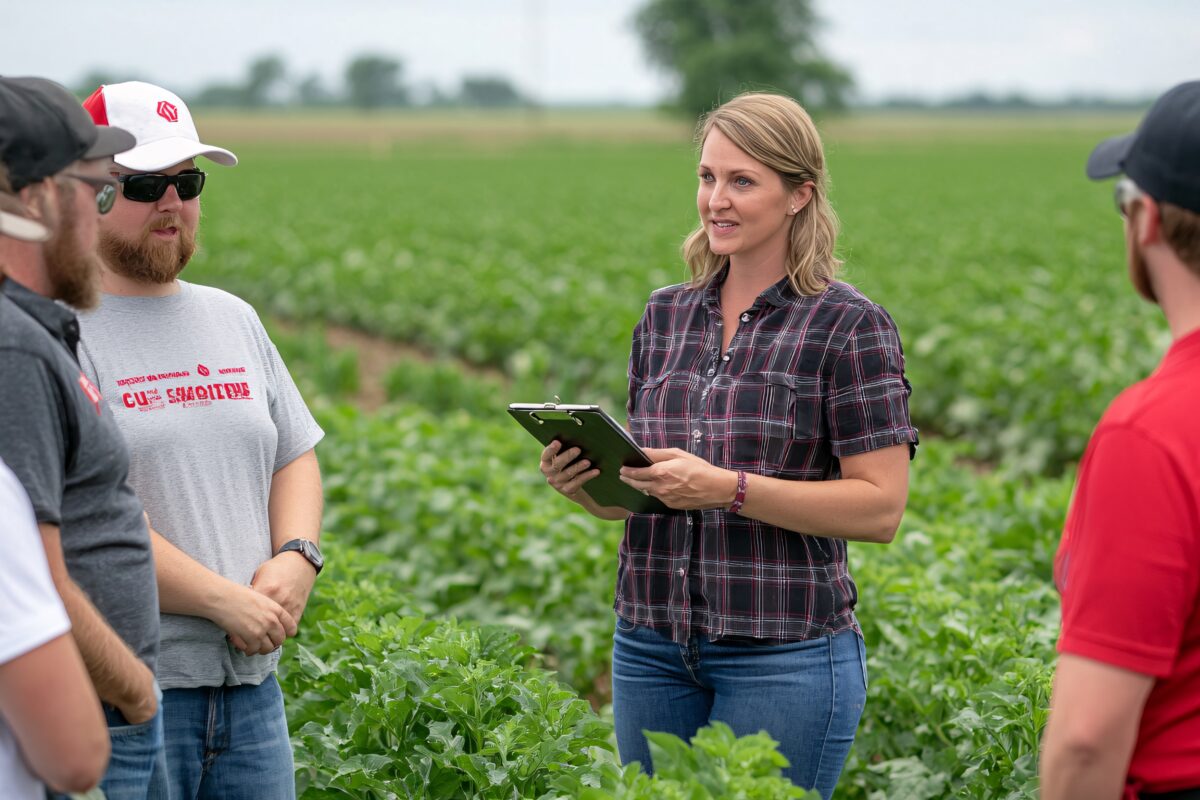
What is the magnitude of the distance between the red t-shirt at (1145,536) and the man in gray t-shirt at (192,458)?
5.68ft

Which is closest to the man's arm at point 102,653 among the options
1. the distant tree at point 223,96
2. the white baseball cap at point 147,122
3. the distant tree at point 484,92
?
the white baseball cap at point 147,122

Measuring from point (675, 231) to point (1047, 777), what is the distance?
21627mm

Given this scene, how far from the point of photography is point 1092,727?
1.86m

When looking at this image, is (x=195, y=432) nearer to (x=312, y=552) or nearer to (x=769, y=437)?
(x=312, y=552)

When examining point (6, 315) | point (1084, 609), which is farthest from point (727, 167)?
point (6, 315)

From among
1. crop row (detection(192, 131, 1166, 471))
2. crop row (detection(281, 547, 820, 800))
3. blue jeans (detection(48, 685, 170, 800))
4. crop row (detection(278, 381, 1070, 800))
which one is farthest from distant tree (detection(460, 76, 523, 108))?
blue jeans (detection(48, 685, 170, 800))

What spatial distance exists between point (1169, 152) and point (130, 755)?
2.08 metres

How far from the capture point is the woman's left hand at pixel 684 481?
9.05ft

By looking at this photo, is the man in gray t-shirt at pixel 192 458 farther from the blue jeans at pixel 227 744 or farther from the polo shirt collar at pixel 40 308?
the polo shirt collar at pixel 40 308

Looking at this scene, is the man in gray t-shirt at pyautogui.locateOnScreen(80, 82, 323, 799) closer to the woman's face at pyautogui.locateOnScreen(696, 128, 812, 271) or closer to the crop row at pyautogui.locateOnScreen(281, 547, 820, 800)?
the crop row at pyautogui.locateOnScreen(281, 547, 820, 800)

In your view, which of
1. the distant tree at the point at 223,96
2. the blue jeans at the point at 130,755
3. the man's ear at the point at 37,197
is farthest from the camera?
the distant tree at the point at 223,96

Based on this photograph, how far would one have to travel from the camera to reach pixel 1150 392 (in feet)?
6.10

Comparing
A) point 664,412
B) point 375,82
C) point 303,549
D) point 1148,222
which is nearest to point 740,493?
point 664,412

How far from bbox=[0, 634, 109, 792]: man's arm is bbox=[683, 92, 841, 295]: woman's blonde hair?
70.0 inches
